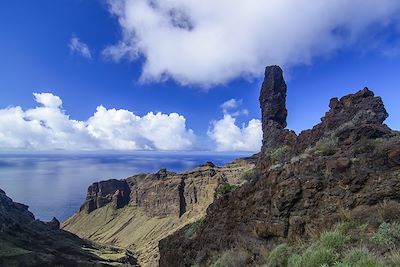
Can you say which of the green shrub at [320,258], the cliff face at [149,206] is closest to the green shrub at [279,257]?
the green shrub at [320,258]

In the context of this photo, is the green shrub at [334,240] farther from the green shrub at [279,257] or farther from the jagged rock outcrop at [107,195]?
the jagged rock outcrop at [107,195]

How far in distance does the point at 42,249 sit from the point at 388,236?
76.5 m

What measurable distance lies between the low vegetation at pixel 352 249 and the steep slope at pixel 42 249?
55727 mm

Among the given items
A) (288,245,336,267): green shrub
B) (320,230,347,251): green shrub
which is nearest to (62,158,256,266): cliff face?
(320,230,347,251): green shrub

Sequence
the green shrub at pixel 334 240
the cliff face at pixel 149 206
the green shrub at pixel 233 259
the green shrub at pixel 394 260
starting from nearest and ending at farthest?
the green shrub at pixel 394 260 < the green shrub at pixel 334 240 < the green shrub at pixel 233 259 < the cliff face at pixel 149 206

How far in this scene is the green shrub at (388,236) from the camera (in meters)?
8.41

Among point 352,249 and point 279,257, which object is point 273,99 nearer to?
point 279,257

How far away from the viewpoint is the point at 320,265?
8234 mm

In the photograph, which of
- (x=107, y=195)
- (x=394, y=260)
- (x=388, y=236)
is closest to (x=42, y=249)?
(x=388, y=236)

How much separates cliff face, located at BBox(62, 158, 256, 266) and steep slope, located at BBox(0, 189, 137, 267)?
17129mm

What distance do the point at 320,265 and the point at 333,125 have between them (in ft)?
49.7

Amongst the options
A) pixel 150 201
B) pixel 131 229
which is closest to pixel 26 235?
pixel 131 229

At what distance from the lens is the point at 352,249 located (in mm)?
8523

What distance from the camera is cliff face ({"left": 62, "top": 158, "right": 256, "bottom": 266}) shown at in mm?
123750
